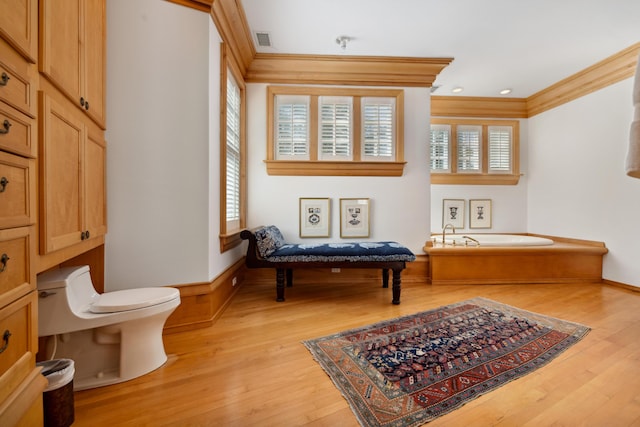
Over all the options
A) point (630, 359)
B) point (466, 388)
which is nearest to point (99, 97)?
point (466, 388)

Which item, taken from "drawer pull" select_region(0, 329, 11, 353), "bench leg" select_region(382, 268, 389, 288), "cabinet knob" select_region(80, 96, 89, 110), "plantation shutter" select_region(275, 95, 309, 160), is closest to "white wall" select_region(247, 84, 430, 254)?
"plantation shutter" select_region(275, 95, 309, 160)

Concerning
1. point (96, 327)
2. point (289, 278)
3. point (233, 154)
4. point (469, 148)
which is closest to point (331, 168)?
point (233, 154)

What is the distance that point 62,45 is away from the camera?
1.35 m

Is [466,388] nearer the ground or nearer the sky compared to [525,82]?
nearer the ground

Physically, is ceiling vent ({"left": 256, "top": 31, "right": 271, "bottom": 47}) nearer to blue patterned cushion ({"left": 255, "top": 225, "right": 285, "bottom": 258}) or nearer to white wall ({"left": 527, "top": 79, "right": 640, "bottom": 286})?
blue patterned cushion ({"left": 255, "top": 225, "right": 285, "bottom": 258})

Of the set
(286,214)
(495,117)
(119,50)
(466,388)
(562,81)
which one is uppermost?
(562,81)

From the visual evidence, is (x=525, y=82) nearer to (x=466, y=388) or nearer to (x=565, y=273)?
(x=565, y=273)

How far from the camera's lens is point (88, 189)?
1.65 m

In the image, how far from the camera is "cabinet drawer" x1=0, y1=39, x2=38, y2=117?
0.94 metres

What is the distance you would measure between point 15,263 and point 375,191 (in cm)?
320

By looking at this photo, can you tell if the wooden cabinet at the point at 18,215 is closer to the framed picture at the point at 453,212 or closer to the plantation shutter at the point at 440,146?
the plantation shutter at the point at 440,146

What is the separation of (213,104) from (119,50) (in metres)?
0.70

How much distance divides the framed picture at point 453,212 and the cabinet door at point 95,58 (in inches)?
177

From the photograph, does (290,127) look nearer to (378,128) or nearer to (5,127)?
(378,128)
